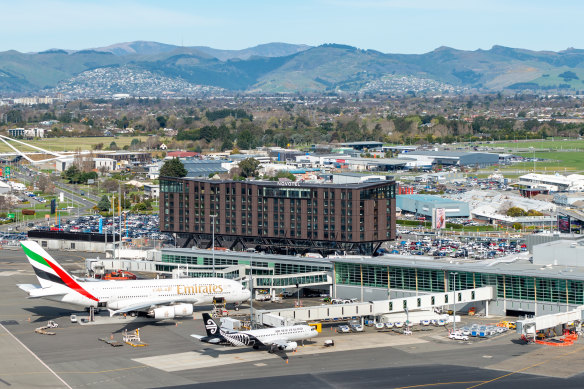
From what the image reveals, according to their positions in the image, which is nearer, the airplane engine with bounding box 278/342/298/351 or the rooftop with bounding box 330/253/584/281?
the airplane engine with bounding box 278/342/298/351

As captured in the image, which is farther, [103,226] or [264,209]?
[103,226]

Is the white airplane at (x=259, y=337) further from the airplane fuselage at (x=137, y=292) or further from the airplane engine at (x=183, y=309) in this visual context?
the airplane fuselage at (x=137, y=292)

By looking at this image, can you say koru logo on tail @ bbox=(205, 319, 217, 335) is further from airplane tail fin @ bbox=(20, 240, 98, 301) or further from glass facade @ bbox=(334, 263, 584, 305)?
glass facade @ bbox=(334, 263, 584, 305)

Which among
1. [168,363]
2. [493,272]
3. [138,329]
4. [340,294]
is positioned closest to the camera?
[168,363]

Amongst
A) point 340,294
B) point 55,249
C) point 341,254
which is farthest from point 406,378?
point 55,249

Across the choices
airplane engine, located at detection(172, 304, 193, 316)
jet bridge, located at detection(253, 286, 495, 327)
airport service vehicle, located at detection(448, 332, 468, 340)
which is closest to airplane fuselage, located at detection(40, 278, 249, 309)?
airplane engine, located at detection(172, 304, 193, 316)

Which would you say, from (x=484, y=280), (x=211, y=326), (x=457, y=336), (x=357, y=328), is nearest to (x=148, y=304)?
(x=211, y=326)

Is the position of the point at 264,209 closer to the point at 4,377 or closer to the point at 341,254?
the point at 341,254
